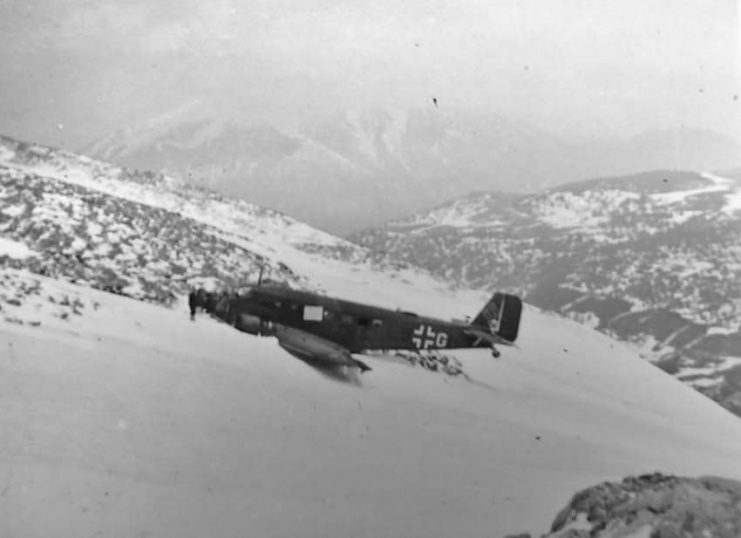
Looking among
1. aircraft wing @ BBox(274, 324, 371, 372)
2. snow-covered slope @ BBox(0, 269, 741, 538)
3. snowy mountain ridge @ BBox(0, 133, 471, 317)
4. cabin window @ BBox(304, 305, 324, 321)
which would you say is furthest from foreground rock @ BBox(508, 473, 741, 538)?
snowy mountain ridge @ BBox(0, 133, 471, 317)

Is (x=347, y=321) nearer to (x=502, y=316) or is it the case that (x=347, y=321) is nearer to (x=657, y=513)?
(x=502, y=316)

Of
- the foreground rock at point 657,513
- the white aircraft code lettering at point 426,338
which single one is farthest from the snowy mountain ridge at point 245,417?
the foreground rock at point 657,513

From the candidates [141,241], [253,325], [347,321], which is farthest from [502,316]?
[141,241]

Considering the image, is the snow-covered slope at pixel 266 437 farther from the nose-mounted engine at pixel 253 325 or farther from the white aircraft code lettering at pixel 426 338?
the white aircraft code lettering at pixel 426 338

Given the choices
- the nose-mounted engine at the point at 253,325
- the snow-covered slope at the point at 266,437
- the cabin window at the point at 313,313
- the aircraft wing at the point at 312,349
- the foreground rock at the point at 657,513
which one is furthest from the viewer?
the cabin window at the point at 313,313

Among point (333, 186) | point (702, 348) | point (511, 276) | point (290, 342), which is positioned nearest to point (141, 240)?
point (290, 342)
